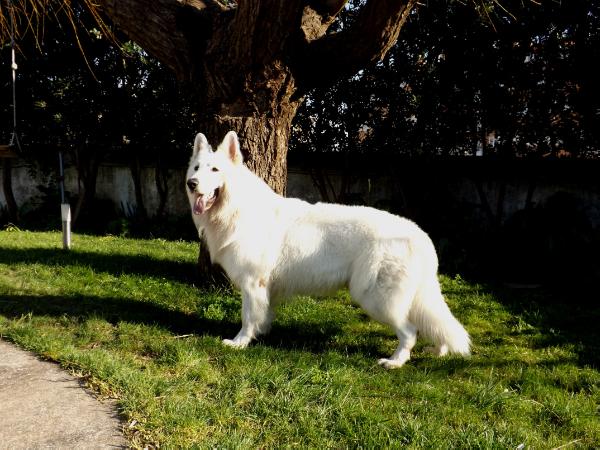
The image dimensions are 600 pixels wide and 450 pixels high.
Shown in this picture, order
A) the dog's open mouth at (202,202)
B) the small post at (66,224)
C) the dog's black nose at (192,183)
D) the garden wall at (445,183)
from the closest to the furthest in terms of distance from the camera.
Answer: the dog's black nose at (192,183), the dog's open mouth at (202,202), the small post at (66,224), the garden wall at (445,183)

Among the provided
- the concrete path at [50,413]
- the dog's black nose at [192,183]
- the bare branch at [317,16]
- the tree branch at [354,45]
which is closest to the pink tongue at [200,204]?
the dog's black nose at [192,183]

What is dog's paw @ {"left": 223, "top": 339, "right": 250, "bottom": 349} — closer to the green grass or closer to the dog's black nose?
the green grass

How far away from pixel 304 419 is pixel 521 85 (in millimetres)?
7012

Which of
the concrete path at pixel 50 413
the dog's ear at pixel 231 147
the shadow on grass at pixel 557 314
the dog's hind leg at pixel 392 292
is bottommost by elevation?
the shadow on grass at pixel 557 314

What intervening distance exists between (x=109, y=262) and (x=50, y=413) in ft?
13.8

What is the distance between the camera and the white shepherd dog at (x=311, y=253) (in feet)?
13.8

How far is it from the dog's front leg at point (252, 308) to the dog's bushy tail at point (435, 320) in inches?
51.5

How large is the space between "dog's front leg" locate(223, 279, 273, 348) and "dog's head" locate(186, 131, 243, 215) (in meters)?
0.81

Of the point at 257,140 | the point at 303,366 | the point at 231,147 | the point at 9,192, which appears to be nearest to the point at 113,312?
the point at 231,147

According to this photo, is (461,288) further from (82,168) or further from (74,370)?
(82,168)

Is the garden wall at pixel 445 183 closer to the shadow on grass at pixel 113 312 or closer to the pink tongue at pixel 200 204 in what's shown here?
the shadow on grass at pixel 113 312

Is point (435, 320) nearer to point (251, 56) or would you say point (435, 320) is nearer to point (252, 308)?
point (252, 308)

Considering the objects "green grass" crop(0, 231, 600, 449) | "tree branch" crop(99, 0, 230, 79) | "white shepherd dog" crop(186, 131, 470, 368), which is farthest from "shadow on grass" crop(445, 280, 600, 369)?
"tree branch" crop(99, 0, 230, 79)

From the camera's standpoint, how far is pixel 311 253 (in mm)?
4465
